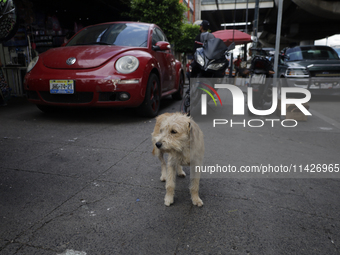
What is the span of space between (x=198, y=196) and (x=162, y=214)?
392mm

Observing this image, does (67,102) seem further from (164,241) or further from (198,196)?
(164,241)

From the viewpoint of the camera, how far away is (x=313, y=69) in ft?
30.1

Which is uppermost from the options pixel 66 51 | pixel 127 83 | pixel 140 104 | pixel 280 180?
pixel 66 51

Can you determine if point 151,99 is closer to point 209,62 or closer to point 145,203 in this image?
point 209,62

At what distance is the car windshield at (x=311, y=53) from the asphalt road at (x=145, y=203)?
739 centimetres

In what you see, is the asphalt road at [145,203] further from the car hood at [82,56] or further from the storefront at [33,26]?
the storefront at [33,26]

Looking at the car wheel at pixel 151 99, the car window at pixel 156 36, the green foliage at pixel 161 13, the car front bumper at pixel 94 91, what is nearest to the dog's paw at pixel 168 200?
the car front bumper at pixel 94 91

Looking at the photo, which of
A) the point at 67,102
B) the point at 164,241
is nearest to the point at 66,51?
the point at 67,102

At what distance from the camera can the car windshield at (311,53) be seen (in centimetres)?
1036

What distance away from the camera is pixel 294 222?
6.92ft

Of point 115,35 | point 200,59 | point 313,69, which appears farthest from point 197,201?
point 313,69

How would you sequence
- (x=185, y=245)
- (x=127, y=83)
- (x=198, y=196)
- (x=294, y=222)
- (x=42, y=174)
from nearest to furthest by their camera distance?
(x=185, y=245) < (x=294, y=222) < (x=198, y=196) < (x=42, y=174) < (x=127, y=83)

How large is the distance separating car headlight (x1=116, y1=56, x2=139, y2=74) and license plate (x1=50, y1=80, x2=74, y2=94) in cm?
84

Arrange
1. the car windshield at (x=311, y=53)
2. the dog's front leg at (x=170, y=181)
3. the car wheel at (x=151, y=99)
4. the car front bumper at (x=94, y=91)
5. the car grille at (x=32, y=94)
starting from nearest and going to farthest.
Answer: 1. the dog's front leg at (x=170, y=181)
2. the car front bumper at (x=94, y=91)
3. the car grille at (x=32, y=94)
4. the car wheel at (x=151, y=99)
5. the car windshield at (x=311, y=53)
